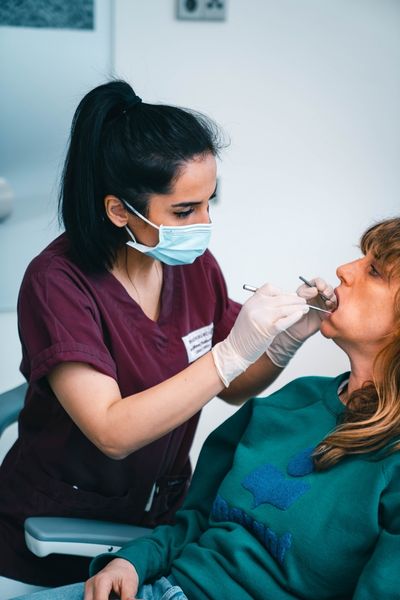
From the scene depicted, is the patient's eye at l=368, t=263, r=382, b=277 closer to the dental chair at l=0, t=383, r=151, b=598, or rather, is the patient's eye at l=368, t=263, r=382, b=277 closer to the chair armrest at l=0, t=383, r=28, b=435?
the dental chair at l=0, t=383, r=151, b=598

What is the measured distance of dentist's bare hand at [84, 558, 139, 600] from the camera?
4.40 ft

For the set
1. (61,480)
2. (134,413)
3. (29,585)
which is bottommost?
(29,585)

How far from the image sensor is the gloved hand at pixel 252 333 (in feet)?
4.56

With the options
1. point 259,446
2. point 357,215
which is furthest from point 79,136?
point 357,215

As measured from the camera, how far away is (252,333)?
1.40 meters

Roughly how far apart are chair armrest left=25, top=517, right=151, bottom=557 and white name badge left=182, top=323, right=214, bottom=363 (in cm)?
36

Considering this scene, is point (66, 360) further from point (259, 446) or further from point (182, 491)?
point (182, 491)

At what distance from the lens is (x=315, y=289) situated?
5.04 feet

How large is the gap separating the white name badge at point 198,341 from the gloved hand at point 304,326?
5.4 inches

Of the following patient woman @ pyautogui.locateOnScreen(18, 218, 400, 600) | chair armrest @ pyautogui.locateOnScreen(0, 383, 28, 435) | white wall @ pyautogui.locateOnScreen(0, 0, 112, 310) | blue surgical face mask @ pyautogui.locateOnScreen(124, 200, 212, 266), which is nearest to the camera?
patient woman @ pyautogui.locateOnScreen(18, 218, 400, 600)

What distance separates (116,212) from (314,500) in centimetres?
62

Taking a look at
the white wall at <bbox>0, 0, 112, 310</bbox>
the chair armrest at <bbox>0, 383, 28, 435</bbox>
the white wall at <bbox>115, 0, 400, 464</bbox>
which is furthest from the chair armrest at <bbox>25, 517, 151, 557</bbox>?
the white wall at <bbox>115, 0, 400, 464</bbox>

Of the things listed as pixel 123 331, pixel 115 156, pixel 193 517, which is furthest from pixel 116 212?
pixel 193 517

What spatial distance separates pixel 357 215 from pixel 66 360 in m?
1.59
